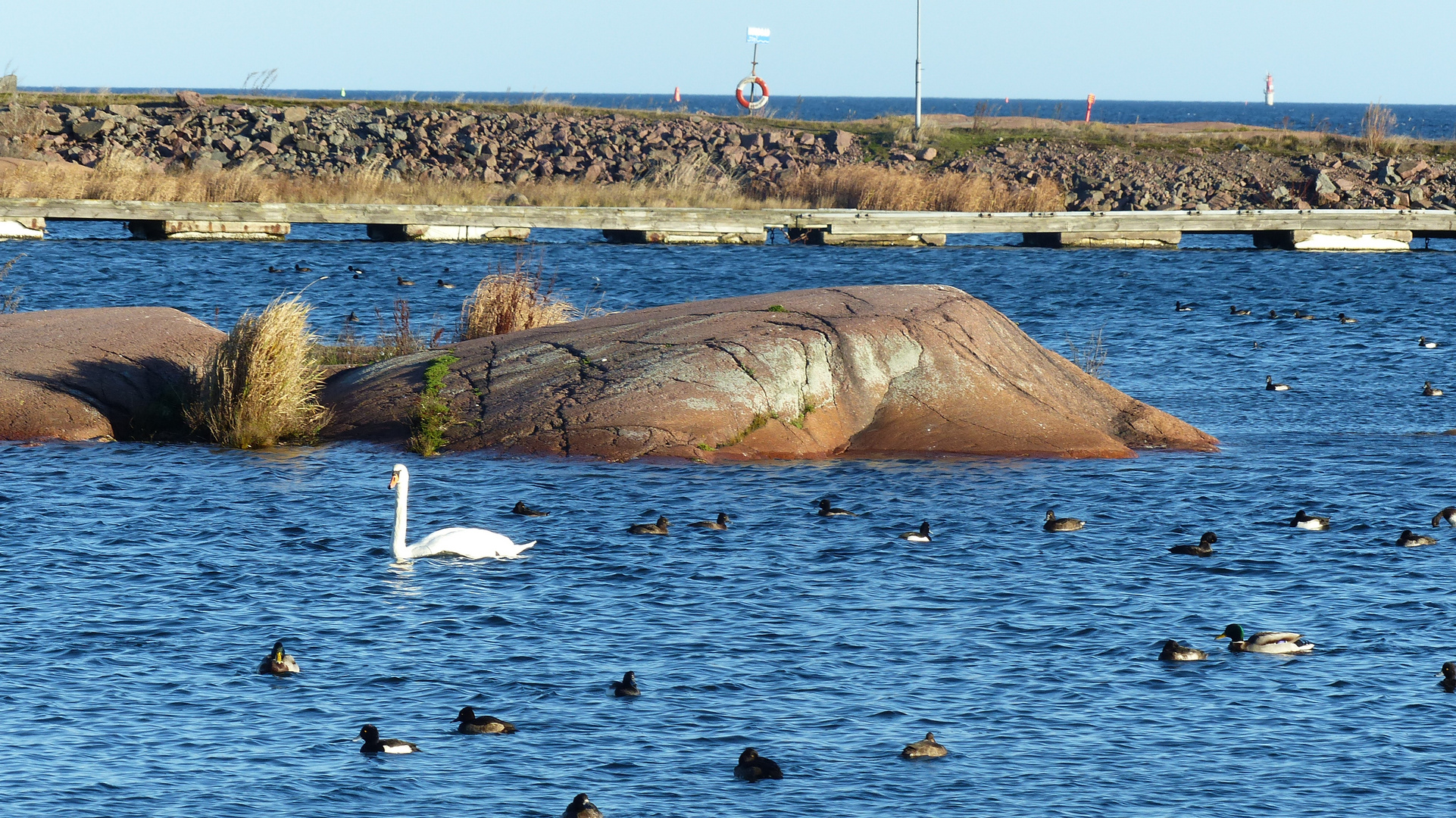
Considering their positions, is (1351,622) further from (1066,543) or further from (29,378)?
(29,378)

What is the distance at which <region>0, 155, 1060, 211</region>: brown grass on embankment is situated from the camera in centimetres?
4622

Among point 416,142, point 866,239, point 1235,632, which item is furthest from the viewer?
point 416,142

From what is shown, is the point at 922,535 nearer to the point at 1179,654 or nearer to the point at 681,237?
the point at 1179,654

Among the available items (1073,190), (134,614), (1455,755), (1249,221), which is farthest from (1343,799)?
(1073,190)

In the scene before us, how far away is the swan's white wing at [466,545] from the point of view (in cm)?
1427

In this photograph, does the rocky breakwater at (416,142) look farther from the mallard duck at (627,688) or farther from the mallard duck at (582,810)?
the mallard duck at (582,810)

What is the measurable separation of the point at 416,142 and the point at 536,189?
948 cm

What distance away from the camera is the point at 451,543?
14242 mm

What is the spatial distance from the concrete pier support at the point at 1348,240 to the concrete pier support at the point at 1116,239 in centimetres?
299

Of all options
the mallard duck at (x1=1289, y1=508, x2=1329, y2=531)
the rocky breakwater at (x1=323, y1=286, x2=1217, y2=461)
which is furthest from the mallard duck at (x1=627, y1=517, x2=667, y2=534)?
the mallard duck at (x1=1289, y1=508, x2=1329, y2=531)

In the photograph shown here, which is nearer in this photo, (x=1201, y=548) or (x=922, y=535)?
(x=1201, y=548)

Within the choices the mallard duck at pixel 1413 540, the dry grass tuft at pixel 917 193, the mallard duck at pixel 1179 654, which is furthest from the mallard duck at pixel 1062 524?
the dry grass tuft at pixel 917 193

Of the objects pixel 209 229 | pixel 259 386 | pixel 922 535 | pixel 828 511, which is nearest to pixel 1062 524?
pixel 922 535

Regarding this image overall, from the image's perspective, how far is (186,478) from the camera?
58.1ft
